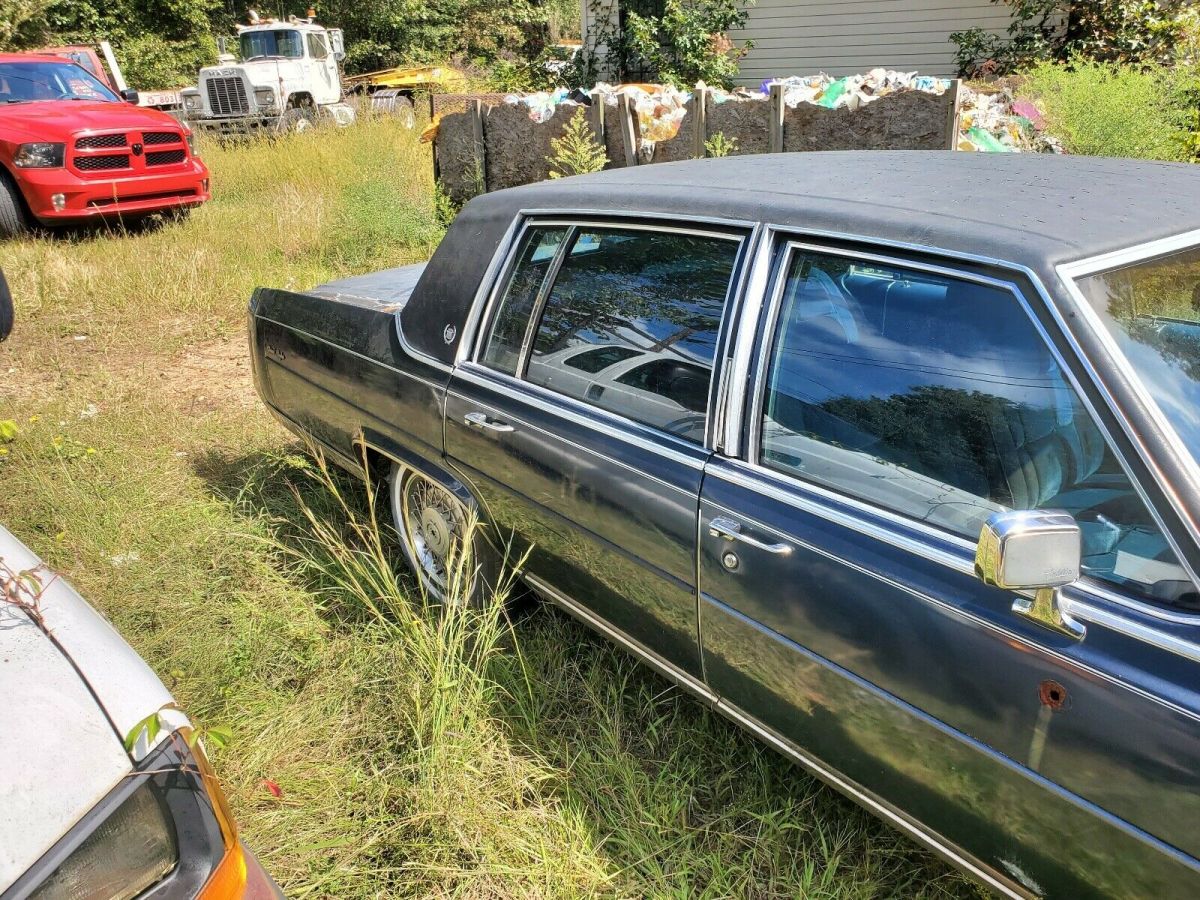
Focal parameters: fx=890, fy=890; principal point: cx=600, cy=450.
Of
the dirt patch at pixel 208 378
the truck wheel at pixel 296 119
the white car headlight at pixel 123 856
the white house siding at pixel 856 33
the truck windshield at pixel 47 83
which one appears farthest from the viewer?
the truck wheel at pixel 296 119

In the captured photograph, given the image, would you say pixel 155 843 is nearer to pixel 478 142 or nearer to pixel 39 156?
pixel 478 142

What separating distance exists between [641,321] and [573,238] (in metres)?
0.41

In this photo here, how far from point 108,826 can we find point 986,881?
163 centimetres

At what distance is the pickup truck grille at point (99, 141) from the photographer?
9.59 meters

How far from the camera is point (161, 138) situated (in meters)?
10.4

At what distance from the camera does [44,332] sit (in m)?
7.21

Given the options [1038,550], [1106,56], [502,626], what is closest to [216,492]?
[502,626]

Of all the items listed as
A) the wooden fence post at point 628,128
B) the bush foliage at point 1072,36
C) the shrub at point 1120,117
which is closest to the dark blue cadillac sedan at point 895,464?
the shrub at point 1120,117

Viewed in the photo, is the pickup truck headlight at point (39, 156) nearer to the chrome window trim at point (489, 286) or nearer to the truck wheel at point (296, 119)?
the truck wheel at point (296, 119)

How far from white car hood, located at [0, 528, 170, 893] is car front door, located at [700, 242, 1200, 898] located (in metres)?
1.27

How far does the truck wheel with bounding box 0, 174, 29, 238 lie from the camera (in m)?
9.50

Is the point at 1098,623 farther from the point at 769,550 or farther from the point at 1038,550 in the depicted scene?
the point at 769,550

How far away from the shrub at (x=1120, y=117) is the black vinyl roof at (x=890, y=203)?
12.5 ft

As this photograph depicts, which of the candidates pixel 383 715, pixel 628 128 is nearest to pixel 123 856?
pixel 383 715
